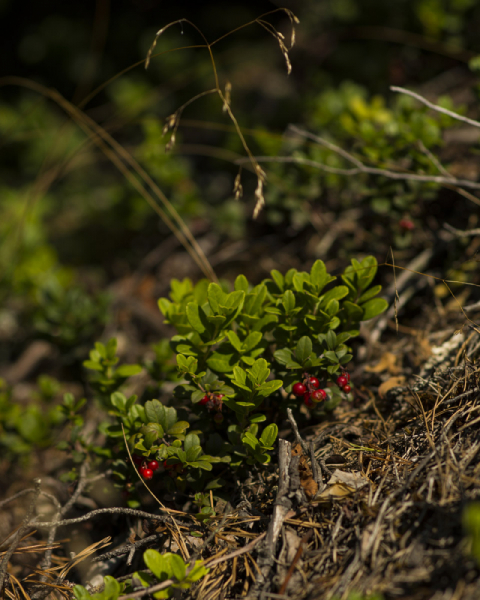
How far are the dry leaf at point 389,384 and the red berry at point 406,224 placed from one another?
33.6 inches

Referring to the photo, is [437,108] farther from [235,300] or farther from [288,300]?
[235,300]

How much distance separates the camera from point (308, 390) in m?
1.60

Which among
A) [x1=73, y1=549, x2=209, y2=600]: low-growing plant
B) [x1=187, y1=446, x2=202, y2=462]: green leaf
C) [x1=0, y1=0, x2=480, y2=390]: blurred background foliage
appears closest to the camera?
[x1=73, y1=549, x2=209, y2=600]: low-growing plant

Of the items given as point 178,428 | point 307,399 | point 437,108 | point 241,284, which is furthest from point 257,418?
point 437,108

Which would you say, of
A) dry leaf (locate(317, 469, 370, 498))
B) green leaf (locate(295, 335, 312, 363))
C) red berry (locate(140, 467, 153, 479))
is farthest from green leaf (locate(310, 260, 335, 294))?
red berry (locate(140, 467, 153, 479))

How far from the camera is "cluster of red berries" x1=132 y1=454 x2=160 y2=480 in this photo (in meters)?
1.57

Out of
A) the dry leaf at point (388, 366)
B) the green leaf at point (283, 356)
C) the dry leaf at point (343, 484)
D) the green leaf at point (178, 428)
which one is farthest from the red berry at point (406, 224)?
the green leaf at point (178, 428)

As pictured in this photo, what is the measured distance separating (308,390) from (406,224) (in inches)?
47.8

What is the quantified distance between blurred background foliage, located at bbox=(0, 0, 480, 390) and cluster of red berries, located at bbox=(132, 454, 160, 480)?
1.35 metres

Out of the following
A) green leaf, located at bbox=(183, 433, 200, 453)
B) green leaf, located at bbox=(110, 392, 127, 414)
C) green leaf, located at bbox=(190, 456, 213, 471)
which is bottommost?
green leaf, located at bbox=(110, 392, 127, 414)

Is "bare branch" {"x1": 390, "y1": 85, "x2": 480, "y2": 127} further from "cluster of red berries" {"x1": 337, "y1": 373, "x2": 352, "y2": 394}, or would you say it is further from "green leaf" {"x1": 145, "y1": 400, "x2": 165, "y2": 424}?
"green leaf" {"x1": 145, "y1": 400, "x2": 165, "y2": 424}

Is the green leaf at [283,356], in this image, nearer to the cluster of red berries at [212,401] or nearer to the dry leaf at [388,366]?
the cluster of red berries at [212,401]

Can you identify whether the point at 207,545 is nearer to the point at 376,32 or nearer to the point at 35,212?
the point at 35,212

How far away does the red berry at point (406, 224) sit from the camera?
7.55 feet
